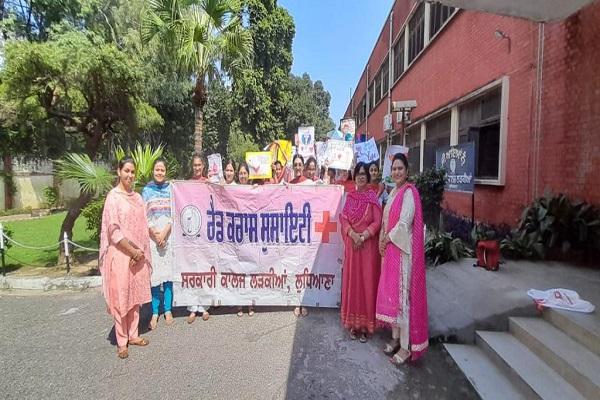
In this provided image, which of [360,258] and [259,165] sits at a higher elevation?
[259,165]

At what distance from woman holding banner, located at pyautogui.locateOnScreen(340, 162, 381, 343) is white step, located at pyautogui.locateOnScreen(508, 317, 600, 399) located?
1322 mm

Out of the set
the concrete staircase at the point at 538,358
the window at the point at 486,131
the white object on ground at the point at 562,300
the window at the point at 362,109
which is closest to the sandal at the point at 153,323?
the concrete staircase at the point at 538,358

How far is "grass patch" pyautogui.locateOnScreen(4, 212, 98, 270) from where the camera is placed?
728 cm

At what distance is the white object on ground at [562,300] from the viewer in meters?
3.21

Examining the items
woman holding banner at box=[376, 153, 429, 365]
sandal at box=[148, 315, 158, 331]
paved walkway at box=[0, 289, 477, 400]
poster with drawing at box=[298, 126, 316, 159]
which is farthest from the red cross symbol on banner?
poster with drawing at box=[298, 126, 316, 159]

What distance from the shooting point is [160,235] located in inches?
163

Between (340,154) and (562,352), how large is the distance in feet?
14.0

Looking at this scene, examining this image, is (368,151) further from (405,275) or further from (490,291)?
(405,275)

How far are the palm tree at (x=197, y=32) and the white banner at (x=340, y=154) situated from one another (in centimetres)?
467

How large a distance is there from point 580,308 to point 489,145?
195 inches

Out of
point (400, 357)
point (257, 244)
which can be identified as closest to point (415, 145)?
point (257, 244)

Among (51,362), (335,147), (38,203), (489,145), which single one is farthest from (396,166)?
(38,203)

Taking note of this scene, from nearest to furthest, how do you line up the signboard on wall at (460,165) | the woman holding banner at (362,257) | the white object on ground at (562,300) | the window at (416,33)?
the white object on ground at (562,300) → the woman holding banner at (362,257) → the signboard on wall at (460,165) → the window at (416,33)

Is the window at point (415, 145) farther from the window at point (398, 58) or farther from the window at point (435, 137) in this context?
the window at point (398, 58)
